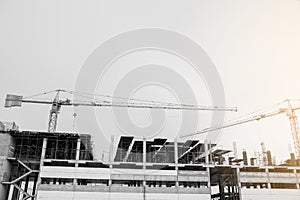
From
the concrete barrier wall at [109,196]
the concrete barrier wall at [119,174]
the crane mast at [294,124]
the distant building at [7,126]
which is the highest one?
the crane mast at [294,124]

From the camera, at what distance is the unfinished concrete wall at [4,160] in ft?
108

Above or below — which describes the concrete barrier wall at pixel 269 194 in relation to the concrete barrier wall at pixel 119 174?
below

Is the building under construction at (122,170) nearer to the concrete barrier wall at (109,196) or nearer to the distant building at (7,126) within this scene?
the concrete barrier wall at (109,196)

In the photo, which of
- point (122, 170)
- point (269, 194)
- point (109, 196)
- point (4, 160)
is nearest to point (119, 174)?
point (122, 170)

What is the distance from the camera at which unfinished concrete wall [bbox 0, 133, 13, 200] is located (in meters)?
32.9

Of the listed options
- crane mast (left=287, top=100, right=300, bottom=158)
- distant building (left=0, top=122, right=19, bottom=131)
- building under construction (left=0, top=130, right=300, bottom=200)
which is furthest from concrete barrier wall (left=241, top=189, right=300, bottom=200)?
distant building (left=0, top=122, right=19, bottom=131)

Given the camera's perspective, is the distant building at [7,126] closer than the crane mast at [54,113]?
Yes

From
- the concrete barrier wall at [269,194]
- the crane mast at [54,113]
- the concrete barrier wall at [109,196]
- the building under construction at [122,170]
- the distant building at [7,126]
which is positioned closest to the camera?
the concrete barrier wall at [109,196]

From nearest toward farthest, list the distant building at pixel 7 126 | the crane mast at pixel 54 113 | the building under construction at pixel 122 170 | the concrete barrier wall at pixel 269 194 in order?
1. the building under construction at pixel 122 170
2. the distant building at pixel 7 126
3. the concrete barrier wall at pixel 269 194
4. the crane mast at pixel 54 113

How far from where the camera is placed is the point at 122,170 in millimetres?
35312

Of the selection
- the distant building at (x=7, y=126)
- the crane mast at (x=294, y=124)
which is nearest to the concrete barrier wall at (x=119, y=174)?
the distant building at (x=7, y=126)

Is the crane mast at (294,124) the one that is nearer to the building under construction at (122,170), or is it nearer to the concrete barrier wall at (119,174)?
the building under construction at (122,170)

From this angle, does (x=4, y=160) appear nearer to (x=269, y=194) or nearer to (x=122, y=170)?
(x=122, y=170)

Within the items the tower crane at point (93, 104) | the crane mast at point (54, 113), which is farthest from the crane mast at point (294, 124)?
the crane mast at point (54, 113)
